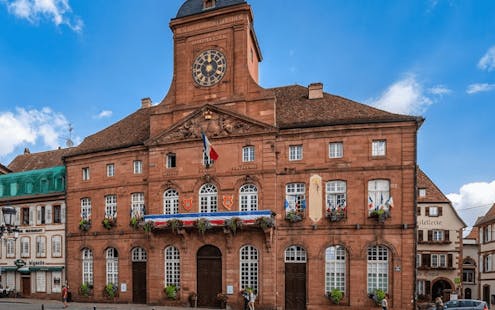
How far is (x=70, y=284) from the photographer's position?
3372 cm

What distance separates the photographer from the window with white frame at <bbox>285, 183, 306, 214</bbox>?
1089 inches

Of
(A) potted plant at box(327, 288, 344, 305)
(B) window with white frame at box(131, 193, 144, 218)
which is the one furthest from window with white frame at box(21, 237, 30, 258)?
(A) potted plant at box(327, 288, 344, 305)

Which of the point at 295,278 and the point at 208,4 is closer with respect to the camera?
the point at 295,278

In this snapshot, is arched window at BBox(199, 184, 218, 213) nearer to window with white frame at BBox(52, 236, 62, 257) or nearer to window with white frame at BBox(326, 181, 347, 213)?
window with white frame at BBox(326, 181, 347, 213)

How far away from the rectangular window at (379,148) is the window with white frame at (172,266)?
15.5 metres

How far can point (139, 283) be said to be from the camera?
102ft

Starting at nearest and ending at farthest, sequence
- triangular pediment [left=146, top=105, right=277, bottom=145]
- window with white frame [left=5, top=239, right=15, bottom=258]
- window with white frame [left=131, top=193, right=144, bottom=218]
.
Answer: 1. triangular pediment [left=146, top=105, right=277, bottom=145]
2. window with white frame [left=131, top=193, right=144, bottom=218]
3. window with white frame [left=5, top=239, right=15, bottom=258]

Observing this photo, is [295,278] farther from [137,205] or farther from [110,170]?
[110,170]

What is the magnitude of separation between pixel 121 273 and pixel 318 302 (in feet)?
49.5

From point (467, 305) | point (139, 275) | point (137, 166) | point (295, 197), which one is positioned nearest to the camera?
point (467, 305)

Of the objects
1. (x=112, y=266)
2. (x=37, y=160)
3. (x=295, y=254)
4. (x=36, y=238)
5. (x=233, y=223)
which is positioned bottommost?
(x=112, y=266)

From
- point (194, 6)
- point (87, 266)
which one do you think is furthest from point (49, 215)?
point (194, 6)

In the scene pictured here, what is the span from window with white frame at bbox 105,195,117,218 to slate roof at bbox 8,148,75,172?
443 inches

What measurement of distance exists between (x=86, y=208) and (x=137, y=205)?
209 inches
